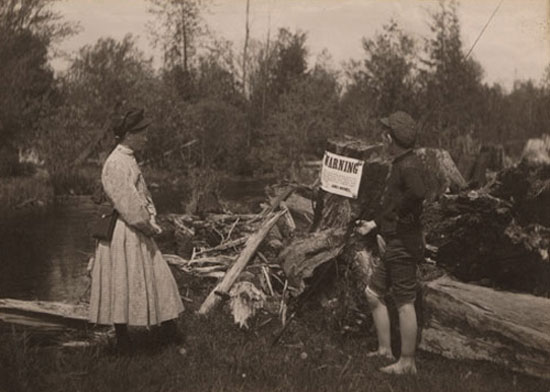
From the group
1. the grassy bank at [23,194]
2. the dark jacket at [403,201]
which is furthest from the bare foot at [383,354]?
the grassy bank at [23,194]

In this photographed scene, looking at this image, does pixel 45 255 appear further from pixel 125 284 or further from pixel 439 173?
pixel 125 284

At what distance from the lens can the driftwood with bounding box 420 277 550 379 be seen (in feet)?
17.7

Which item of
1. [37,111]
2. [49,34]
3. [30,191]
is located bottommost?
[30,191]

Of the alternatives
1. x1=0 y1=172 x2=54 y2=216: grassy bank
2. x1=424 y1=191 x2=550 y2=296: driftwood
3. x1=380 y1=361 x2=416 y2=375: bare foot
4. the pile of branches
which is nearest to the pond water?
x1=0 y1=172 x2=54 y2=216: grassy bank

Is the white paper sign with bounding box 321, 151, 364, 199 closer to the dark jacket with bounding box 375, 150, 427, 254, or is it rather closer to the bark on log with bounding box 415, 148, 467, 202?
the dark jacket with bounding box 375, 150, 427, 254

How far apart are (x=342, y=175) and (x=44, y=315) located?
3.11 meters

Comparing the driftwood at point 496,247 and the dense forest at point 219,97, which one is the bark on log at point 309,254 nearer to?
the driftwood at point 496,247

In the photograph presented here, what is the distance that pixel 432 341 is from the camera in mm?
6129

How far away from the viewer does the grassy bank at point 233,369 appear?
4.82m

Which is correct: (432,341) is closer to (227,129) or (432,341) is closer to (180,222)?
(180,222)

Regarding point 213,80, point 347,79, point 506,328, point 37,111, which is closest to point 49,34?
point 37,111

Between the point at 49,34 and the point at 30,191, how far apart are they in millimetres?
9038

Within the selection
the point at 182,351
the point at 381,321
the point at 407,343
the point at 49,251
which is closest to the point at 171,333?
the point at 182,351

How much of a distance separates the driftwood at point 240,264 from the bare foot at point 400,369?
8.62 ft
